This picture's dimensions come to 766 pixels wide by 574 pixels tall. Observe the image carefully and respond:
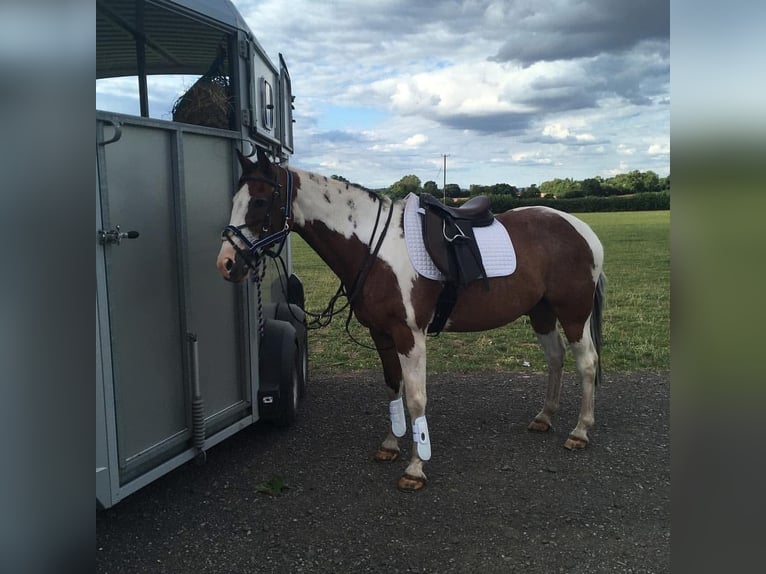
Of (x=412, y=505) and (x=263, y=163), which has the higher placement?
(x=263, y=163)

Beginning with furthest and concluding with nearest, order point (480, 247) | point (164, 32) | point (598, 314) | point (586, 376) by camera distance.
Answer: point (598, 314) < point (586, 376) < point (480, 247) < point (164, 32)

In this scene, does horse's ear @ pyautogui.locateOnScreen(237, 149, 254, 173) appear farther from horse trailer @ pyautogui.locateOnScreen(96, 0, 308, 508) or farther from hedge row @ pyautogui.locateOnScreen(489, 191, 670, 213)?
hedge row @ pyautogui.locateOnScreen(489, 191, 670, 213)

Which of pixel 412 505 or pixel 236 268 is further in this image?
pixel 412 505

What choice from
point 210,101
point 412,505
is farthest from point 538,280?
point 210,101

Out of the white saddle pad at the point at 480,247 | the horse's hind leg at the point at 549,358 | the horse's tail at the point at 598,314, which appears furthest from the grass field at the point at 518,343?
the white saddle pad at the point at 480,247

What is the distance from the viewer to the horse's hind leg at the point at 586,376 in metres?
4.31

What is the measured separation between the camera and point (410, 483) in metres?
3.57

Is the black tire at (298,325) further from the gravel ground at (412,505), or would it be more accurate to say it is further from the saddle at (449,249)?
the saddle at (449,249)

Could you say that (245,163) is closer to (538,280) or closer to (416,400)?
(416,400)

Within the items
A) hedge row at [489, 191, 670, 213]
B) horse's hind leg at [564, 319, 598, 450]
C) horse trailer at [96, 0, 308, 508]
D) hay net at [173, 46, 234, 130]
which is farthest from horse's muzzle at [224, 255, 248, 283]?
hedge row at [489, 191, 670, 213]

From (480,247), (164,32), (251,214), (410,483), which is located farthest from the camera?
(480,247)

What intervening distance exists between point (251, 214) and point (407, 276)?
3.65 feet

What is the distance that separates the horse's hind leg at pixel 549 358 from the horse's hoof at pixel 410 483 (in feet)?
4.58
